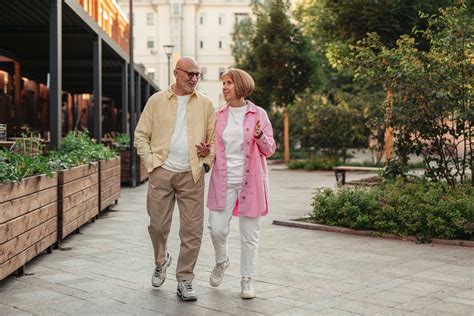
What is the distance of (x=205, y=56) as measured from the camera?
295ft

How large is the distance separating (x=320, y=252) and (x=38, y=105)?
2003 centimetres

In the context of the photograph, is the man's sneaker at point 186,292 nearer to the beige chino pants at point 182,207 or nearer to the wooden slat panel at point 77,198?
the beige chino pants at point 182,207

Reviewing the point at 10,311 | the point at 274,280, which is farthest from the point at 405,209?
the point at 10,311

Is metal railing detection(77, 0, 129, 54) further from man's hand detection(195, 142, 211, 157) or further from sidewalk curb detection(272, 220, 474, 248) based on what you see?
man's hand detection(195, 142, 211, 157)

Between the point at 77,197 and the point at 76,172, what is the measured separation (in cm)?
33

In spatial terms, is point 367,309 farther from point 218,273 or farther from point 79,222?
point 79,222

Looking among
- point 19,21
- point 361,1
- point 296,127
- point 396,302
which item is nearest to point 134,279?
point 396,302

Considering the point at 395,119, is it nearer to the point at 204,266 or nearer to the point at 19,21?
the point at 204,266

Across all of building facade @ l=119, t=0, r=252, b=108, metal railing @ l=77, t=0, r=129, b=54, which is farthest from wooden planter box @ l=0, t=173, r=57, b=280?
building facade @ l=119, t=0, r=252, b=108

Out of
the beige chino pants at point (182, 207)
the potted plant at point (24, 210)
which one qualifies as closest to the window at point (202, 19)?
the potted plant at point (24, 210)

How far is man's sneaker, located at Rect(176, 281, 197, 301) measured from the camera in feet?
19.5

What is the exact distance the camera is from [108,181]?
12.7 metres

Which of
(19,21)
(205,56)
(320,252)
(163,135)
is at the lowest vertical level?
(320,252)

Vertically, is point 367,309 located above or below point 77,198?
below
